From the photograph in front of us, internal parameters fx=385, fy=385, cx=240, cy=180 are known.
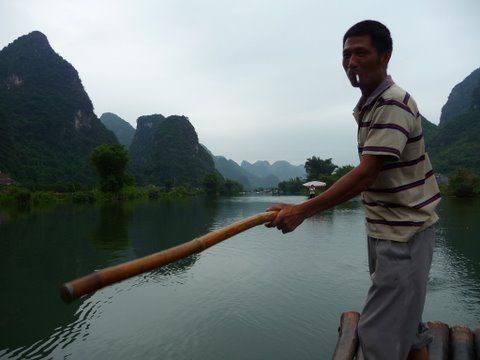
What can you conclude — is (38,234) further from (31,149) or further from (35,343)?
(31,149)

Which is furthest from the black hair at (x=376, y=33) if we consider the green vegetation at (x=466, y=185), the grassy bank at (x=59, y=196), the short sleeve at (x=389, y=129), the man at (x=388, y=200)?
the green vegetation at (x=466, y=185)

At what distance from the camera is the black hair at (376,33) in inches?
66.1

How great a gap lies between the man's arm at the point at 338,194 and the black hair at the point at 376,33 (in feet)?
1.72

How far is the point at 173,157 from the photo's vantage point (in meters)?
123

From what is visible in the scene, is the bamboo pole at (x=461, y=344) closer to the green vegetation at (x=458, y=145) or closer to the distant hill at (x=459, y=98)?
the green vegetation at (x=458, y=145)

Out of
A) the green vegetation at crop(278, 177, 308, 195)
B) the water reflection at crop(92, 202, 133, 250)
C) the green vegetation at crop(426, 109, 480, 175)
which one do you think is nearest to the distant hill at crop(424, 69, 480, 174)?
the green vegetation at crop(426, 109, 480, 175)

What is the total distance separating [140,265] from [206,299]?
322 inches

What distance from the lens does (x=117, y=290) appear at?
31.3 ft

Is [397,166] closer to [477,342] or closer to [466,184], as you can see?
[477,342]

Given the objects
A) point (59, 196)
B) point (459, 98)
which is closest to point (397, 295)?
point (59, 196)

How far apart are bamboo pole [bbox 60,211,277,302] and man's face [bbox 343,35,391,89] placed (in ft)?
2.44

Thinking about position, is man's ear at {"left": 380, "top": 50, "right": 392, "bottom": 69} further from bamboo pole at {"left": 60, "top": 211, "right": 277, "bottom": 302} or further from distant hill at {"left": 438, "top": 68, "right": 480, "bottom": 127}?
distant hill at {"left": 438, "top": 68, "right": 480, "bottom": 127}

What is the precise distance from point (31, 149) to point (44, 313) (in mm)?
81767

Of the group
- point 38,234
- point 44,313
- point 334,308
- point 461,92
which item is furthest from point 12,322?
point 461,92
